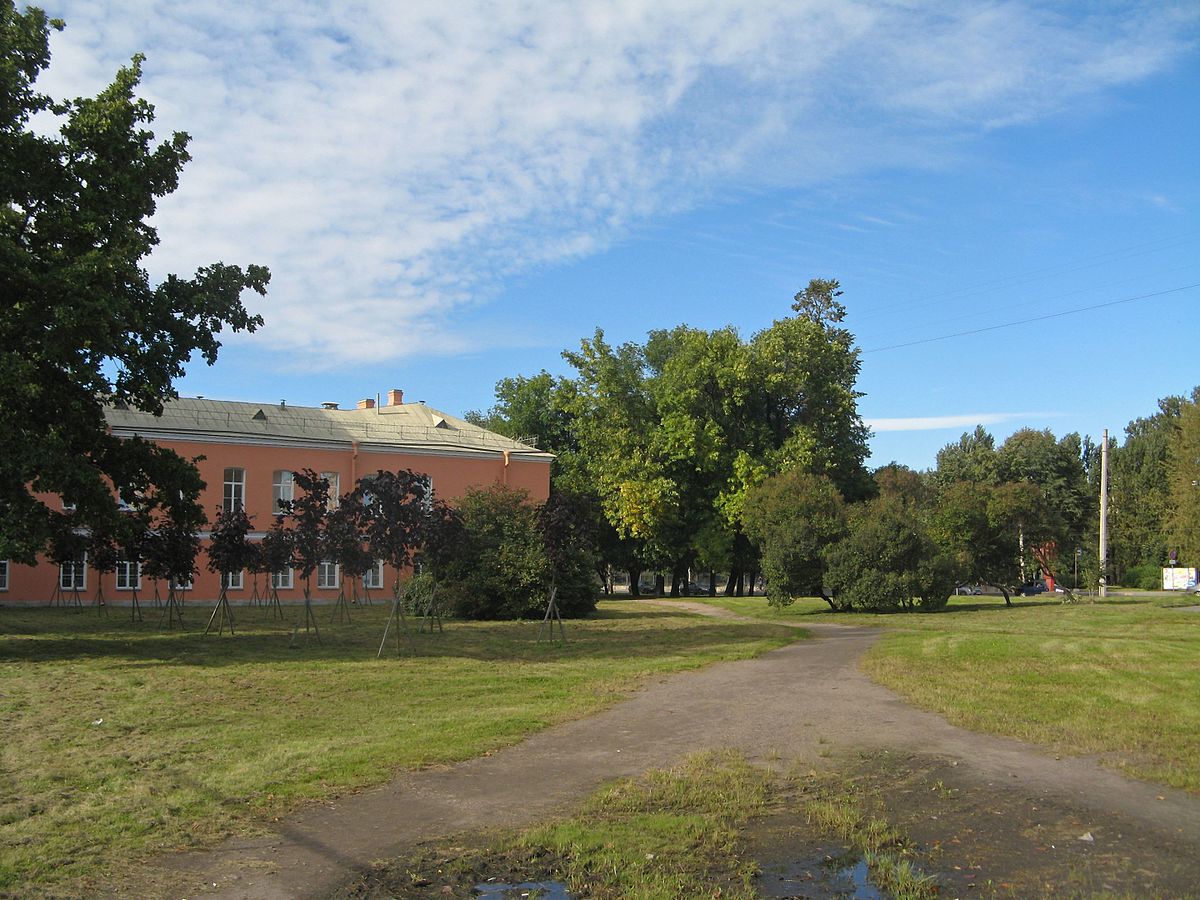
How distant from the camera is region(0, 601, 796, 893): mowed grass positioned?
685 cm

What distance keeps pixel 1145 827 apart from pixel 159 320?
18496mm

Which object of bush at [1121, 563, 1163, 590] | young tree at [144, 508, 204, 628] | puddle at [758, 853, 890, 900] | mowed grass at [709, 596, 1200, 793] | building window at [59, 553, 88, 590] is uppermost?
young tree at [144, 508, 204, 628]

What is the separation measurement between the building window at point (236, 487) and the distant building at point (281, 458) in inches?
1.6

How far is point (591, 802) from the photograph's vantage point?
24.2 feet

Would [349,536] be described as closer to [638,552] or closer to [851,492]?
[638,552]

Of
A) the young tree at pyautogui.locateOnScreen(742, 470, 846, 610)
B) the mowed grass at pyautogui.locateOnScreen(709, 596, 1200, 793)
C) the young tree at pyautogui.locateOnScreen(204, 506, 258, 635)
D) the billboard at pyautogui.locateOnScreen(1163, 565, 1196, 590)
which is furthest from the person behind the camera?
the billboard at pyautogui.locateOnScreen(1163, 565, 1196, 590)

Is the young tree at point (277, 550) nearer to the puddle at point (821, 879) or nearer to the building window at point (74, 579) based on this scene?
the puddle at point (821, 879)

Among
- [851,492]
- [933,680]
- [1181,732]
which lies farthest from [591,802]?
[851,492]

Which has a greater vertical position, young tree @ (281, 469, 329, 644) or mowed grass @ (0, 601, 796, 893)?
young tree @ (281, 469, 329, 644)

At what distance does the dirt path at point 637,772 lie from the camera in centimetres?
607

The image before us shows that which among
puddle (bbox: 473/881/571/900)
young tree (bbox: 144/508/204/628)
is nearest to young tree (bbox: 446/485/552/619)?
young tree (bbox: 144/508/204/628)

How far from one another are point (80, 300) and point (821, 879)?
1550 centimetres

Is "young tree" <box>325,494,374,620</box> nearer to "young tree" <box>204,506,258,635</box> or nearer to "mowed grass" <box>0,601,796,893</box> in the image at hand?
"mowed grass" <box>0,601,796,893</box>

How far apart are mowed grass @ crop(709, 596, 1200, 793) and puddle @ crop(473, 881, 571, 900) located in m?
5.34
